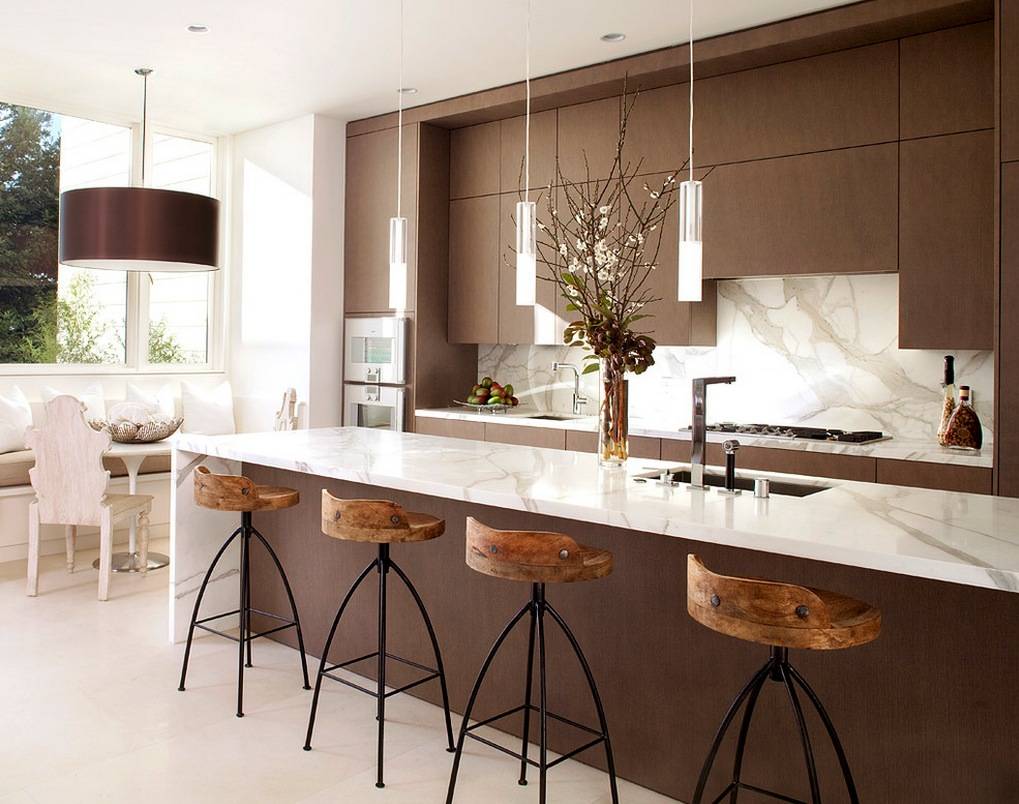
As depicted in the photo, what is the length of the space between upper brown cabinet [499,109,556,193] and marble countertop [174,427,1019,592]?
2354 millimetres

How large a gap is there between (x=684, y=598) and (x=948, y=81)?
270 cm

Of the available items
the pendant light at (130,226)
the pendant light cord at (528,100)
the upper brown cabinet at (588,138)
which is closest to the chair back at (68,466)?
the pendant light at (130,226)

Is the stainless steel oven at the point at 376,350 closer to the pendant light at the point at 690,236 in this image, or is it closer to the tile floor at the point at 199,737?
the tile floor at the point at 199,737

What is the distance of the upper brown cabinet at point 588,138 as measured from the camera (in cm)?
501

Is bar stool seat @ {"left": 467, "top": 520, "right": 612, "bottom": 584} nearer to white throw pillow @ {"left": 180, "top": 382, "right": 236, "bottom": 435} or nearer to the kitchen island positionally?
the kitchen island

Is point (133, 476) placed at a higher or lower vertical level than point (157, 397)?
lower

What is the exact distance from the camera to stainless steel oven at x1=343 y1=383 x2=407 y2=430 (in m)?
5.82

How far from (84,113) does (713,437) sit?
4746mm

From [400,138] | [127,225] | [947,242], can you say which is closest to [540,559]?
[947,242]

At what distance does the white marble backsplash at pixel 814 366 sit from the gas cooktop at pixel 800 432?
150mm

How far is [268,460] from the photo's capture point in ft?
10.9

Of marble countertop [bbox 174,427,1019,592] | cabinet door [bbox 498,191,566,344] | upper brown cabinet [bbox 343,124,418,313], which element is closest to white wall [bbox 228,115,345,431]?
upper brown cabinet [bbox 343,124,418,313]

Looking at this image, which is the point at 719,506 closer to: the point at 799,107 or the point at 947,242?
the point at 947,242

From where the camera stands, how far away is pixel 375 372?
5992 mm
